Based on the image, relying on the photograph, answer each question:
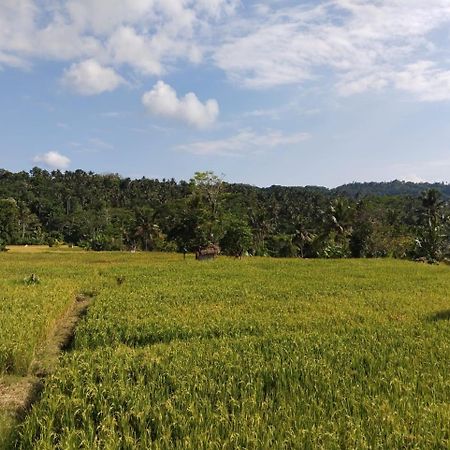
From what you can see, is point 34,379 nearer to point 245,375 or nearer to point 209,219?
point 245,375

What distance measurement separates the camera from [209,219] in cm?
4953

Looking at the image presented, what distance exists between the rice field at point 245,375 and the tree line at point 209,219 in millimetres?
32478

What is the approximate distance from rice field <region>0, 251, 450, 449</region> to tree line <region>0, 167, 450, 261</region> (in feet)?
107

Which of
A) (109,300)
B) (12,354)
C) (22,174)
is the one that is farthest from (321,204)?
(12,354)

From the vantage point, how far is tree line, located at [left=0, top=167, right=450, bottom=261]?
48.7 m

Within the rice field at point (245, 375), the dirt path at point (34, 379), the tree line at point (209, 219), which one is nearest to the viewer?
the rice field at point (245, 375)

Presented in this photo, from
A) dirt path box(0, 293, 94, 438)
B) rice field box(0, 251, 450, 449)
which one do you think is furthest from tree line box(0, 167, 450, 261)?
dirt path box(0, 293, 94, 438)

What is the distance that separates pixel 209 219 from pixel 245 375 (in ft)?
139

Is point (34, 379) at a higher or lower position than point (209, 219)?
lower

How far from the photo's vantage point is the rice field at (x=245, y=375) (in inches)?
217

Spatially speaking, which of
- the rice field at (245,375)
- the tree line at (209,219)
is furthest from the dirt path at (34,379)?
the tree line at (209,219)

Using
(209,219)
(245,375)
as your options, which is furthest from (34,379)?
(209,219)

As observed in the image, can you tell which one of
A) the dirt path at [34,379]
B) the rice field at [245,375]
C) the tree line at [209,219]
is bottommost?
the dirt path at [34,379]

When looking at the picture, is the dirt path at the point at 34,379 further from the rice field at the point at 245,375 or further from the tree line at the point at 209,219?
the tree line at the point at 209,219
